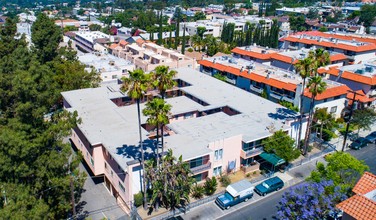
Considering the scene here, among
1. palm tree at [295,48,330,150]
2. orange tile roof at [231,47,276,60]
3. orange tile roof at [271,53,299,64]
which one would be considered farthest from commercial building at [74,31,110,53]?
palm tree at [295,48,330,150]

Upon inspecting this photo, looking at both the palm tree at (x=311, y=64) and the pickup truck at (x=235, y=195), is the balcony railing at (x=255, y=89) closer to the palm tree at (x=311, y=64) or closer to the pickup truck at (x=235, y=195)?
the palm tree at (x=311, y=64)

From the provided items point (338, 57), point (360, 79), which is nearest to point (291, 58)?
point (338, 57)

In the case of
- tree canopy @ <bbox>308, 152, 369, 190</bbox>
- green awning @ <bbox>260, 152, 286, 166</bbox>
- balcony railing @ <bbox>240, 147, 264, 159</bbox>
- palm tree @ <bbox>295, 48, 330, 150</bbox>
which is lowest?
green awning @ <bbox>260, 152, 286, 166</bbox>

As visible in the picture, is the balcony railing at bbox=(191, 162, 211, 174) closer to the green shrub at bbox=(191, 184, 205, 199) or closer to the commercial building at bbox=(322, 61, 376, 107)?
the green shrub at bbox=(191, 184, 205, 199)

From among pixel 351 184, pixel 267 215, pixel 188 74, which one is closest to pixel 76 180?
pixel 267 215

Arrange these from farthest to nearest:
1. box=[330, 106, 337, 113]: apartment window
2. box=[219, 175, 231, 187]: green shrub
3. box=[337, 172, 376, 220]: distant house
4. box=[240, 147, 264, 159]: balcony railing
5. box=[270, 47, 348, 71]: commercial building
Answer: box=[270, 47, 348, 71]: commercial building → box=[330, 106, 337, 113]: apartment window → box=[240, 147, 264, 159]: balcony railing → box=[219, 175, 231, 187]: green shrub → box=[337, 172, 376, 220]: distant house

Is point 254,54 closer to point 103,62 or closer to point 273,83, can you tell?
point 273,83

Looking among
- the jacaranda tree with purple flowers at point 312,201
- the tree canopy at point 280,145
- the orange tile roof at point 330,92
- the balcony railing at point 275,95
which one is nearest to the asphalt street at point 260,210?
the tree canopy at point 280,145
